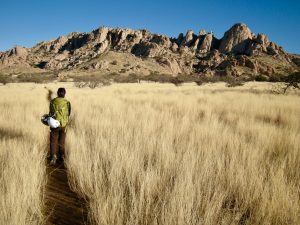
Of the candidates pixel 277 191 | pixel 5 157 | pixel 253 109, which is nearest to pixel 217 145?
pixel 277 191

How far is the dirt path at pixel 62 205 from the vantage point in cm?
212

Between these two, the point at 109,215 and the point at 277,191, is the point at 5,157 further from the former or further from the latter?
the point at 277,191

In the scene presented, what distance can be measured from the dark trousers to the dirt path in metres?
0.78

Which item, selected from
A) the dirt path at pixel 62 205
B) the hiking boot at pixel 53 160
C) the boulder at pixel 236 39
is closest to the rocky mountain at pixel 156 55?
the boulder at pixel 236 39

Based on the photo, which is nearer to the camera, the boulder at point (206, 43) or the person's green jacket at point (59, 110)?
the person's green jacket at point (59, 110)

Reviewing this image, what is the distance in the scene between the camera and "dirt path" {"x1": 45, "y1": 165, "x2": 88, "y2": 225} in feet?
6.95

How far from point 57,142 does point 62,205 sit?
1.78 metres

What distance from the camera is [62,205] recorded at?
2.40 meters

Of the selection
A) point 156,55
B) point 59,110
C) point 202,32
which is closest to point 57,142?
point 59,110

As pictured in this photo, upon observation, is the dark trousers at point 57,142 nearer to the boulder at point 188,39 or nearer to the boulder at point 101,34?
the boulder at point 188,39

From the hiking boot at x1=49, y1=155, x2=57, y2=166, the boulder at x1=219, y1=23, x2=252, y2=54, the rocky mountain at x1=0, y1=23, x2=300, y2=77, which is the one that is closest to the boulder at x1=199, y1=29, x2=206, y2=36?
the rocky mountain at x1=0, y1=23, x2=300, y2=77

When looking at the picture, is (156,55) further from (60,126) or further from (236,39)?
(60,126)

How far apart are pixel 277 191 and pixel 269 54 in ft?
410

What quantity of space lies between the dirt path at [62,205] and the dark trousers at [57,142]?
2.55ft
